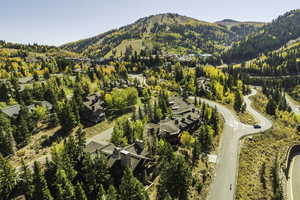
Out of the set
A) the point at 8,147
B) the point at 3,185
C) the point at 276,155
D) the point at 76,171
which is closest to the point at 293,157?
the point at 276,155

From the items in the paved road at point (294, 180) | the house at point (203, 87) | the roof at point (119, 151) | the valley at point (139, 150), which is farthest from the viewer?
the house at point (203, 87)

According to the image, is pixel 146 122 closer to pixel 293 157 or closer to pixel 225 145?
pixel 225 145

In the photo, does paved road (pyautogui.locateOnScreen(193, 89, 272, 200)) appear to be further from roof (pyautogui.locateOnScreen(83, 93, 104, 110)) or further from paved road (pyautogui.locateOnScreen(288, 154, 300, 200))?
roof (pyautogui.locateOnScreen(83, 93, 104, 110))

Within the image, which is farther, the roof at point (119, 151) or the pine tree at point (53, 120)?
the pine tree at point (53, 120)

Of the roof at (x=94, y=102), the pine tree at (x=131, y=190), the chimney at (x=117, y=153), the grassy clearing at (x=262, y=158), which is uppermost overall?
the roof at (x=94, y=102)

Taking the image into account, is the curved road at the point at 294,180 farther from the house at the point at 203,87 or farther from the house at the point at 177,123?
the house at the point at 203,87

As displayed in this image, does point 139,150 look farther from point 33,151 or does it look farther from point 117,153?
point 33,151

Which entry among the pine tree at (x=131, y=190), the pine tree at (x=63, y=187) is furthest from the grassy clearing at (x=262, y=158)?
the pine tree at (x=63, y=187)
